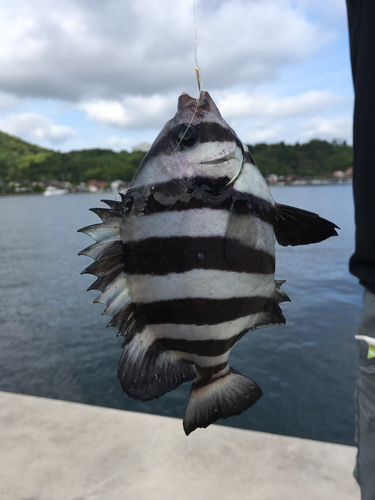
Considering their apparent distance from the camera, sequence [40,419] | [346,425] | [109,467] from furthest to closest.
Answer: [346,425] < [40,419] < [109,467]

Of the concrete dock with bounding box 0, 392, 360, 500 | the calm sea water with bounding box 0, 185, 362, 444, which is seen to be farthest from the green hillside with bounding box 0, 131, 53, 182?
the concrete dock with bounding box 0, 392, 360, 500

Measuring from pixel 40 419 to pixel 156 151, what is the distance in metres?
3.47

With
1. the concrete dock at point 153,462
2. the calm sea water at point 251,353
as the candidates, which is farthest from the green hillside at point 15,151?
the concrete dock at point 153,462

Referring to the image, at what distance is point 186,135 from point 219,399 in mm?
718

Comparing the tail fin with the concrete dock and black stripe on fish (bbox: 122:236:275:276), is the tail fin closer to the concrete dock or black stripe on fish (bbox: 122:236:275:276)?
black stripe on fish (bbox: 122:236:275:276)

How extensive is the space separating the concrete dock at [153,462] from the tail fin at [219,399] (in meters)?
2.19

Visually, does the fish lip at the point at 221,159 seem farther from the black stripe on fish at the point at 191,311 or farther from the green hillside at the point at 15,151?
the green hillside at the point at 15,151

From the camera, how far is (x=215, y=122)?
1044mm

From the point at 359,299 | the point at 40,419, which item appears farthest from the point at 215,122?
the point at 359,299

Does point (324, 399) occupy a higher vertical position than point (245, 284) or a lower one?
lower

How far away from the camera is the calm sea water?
22.1ft

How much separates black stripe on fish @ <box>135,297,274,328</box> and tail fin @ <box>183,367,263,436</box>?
20 cm

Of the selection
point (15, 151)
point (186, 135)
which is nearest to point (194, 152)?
point (186, 135)

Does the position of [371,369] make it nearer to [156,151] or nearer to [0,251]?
[156,151]
